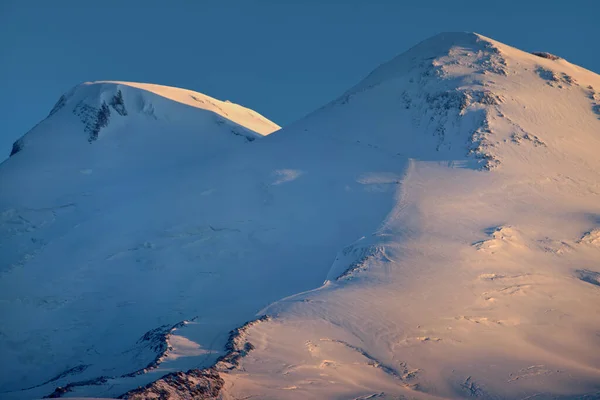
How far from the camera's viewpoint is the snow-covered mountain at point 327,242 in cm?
2327

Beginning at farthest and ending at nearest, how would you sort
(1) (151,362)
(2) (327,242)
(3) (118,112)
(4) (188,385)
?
(3) (118,112)
(2) (327,242)
(1) (151,362)
(4) (188,385)

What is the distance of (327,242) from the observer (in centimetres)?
3666

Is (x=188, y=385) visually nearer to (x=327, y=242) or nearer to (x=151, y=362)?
(x=151, y=362)

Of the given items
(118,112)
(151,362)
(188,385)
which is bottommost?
(151,362)

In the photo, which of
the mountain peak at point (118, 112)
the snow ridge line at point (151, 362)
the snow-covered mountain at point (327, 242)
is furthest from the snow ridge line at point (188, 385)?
the mountain peak at point (118, 112)

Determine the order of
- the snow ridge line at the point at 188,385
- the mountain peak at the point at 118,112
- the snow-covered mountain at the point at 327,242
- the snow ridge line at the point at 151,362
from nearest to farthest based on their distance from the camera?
the snow ridge line at the point at 188,385
the snow ridge line at the point at 151,362
the snow-covered mountain at the point at 327,242
the mountain peak at the point at 118,112

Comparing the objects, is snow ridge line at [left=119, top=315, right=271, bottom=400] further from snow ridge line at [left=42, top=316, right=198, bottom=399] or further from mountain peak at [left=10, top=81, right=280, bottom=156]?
mountain peak at [left=10, top=81, right=280, bottom=156]

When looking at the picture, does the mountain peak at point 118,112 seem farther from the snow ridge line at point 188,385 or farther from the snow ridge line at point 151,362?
the snow ridge line at point 188,385

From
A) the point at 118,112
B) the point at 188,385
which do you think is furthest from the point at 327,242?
the point at 118,112

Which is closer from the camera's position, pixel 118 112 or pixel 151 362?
pixel 151 362

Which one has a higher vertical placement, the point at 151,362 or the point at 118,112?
the point at 118,112

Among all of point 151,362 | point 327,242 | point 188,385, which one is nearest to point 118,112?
point 327,242

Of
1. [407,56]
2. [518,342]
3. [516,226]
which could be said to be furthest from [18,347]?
[407,56]

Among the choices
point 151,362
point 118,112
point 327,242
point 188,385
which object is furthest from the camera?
point 118,112
